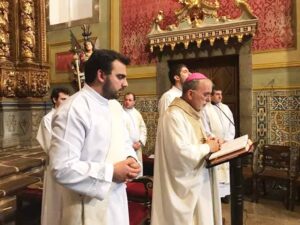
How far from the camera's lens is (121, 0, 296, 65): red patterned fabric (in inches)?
227

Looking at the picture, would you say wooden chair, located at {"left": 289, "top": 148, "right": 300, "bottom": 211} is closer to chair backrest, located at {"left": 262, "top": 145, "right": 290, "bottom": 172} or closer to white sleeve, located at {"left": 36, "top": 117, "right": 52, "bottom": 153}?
chair backrest, located at {"left": 262, "top": 145, "right": 290, "bottom": 172}

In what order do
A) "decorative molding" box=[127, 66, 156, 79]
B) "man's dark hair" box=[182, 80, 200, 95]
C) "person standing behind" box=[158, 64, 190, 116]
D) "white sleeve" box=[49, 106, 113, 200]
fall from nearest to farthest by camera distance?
"white sleeve" box=[49, 106, 113, 200] → "man's dark hair" box=[182, 80, 200, 95] → "person standing behind" box=[158, 64, 190, 116] → "decorative molding" box=[127, 66, 156, 79]

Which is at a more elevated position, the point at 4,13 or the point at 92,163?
the point at 4,13

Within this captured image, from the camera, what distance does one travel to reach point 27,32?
21.8 feet

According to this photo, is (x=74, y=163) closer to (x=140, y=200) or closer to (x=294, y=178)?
(x=140, y=200)

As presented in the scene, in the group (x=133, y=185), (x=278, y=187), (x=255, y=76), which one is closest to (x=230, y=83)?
(x=255, y=76)

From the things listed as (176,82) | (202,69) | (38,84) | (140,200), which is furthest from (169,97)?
(38,84)

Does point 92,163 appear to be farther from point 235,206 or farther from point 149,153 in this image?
point 149,153

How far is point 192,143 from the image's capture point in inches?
110

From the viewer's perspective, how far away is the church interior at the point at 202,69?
5328mm

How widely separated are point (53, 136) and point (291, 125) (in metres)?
4.82

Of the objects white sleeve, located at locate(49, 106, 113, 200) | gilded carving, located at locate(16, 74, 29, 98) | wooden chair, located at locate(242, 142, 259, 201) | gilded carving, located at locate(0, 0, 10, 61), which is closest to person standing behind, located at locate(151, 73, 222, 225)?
white sleeve, located at locate(49, 106, 113, 200)

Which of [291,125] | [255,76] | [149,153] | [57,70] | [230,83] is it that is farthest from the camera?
[57,70]

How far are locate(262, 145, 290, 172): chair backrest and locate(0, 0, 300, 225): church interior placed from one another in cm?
2
